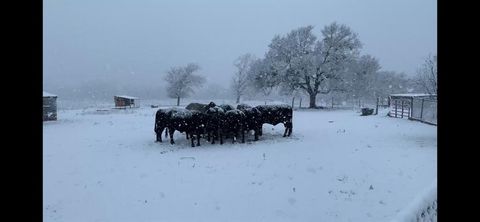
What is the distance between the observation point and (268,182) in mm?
9539

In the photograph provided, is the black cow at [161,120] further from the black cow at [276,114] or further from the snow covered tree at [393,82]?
the snow covered tree at [393,82]

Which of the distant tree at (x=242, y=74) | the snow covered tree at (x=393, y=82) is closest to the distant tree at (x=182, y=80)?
the distant tree at (x=242, y=74)

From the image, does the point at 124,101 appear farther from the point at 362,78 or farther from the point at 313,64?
the point at 362,78

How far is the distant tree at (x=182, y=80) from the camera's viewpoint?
184 ft

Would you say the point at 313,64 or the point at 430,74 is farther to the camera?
the point at 313,64

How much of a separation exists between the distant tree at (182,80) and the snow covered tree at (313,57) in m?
18.2

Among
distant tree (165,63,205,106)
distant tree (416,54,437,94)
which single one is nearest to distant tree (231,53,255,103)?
distant tree (165,63,205,106)

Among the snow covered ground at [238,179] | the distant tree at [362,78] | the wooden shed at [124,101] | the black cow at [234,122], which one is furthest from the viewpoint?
the wooden shed at [124,101]

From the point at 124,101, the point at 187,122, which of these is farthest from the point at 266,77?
the point at 187,122

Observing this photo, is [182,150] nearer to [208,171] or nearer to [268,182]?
[208,171]

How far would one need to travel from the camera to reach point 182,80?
5609 cm

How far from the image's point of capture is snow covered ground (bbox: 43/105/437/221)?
25.0 feet

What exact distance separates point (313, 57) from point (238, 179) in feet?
109

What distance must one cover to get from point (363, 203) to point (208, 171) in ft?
15.6
